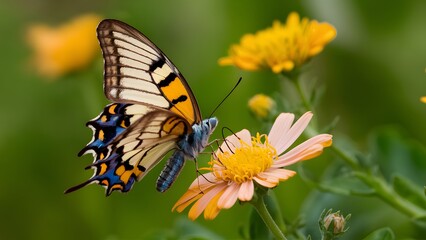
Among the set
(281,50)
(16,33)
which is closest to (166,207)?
(281,50)

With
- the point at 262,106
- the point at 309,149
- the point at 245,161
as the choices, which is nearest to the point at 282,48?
the point at 262,106

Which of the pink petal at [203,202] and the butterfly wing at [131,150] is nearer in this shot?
the pink petal at [203,202]

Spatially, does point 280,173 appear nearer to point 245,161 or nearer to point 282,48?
point 245,161

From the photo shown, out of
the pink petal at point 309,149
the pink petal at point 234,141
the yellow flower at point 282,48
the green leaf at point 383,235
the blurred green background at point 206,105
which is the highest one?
the yellow flower at point 282,48

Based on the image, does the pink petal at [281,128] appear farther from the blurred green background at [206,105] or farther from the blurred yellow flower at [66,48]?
the blurred yellow flower at [66,48]

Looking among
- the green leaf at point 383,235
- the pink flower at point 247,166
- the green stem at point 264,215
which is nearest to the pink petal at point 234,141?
the pink flower at point 247,166

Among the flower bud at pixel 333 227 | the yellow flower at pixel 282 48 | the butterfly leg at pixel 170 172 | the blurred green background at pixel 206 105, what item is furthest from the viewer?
the blurred green background at pixel 206 105

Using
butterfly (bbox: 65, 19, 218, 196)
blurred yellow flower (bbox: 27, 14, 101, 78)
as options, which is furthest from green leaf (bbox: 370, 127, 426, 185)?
blurred yellow flower (bbox: 27, 14, 101, 78)
